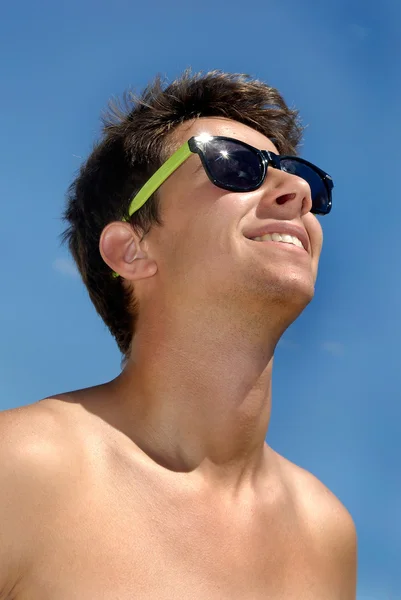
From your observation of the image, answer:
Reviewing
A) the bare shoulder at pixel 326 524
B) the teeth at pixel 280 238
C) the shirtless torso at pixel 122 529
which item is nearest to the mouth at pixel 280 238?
the teeth at pixel 280 238

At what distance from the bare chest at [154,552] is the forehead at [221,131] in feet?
7.61

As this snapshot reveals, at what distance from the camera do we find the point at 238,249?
390 centimetres

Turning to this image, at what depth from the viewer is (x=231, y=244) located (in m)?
3.92

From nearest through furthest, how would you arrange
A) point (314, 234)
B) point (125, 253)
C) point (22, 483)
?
point (22, 483) → point (314, 234) → point (125, 253)

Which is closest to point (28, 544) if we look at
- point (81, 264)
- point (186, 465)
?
point (186, 465)

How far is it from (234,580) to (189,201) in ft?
7.10

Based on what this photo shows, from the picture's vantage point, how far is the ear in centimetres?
436

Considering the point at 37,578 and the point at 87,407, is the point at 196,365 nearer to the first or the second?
the point at 87,407

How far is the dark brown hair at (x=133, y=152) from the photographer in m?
4.79

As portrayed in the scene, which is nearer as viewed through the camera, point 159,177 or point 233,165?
point 233,165

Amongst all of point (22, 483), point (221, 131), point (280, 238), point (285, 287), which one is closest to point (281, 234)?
point (280, 238)

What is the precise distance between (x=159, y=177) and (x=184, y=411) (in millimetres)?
1581

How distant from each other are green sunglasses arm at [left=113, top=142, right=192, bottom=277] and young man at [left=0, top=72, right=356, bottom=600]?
0.04 feet

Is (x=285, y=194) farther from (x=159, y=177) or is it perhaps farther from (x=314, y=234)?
(x=159, y=177)
